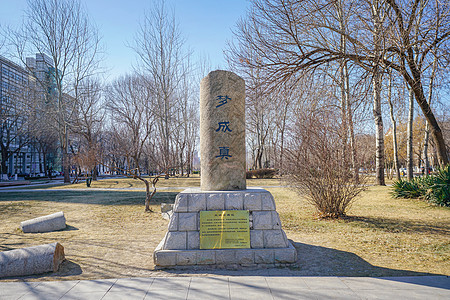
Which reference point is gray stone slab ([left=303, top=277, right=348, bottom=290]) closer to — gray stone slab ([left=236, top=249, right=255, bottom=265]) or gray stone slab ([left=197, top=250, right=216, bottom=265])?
gray stone slab ([left=236, top=249, right=255, bottom=265])

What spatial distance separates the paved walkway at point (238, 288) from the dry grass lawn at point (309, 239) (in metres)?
0.41

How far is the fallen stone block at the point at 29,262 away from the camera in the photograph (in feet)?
14.0

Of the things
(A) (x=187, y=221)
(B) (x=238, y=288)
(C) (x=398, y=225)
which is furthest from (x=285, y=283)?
(C) (x=398, y=225)

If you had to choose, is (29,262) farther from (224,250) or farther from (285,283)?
(285,283)

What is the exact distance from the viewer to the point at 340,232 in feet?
22.9

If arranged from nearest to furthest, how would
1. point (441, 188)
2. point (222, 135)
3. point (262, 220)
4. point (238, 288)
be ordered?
point (238, 288) → point (262, 220) → point (222, 135) → point (441, 188)

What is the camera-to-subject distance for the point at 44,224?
24.9 ft

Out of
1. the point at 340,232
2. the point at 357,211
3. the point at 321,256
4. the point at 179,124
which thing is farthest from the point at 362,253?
the point at 179,124

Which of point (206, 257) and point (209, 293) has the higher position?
point (206, 257)

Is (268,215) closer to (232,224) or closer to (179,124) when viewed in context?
(232,224)

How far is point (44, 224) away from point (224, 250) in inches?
223

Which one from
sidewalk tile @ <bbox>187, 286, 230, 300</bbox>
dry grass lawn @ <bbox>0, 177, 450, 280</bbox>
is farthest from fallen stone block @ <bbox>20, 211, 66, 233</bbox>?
sidewalk tile @ <bbox>187, 286, 230, 300</bbox>

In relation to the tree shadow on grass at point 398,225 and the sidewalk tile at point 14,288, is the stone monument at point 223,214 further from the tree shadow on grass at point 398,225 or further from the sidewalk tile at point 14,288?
the tree shadow on grass at point 398,225

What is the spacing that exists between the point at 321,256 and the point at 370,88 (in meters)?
5.14
